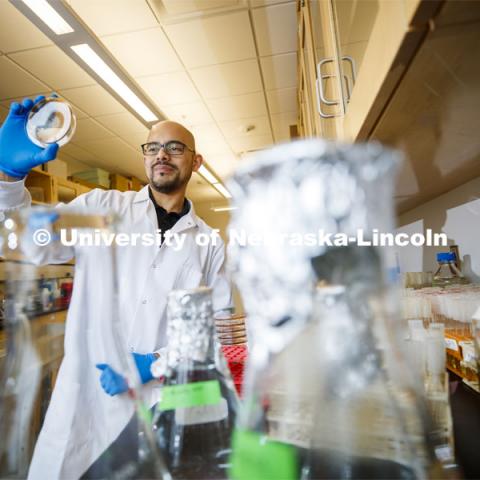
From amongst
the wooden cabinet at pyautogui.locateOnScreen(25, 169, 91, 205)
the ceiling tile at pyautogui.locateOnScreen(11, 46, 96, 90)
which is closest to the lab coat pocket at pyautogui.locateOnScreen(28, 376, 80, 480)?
the ceiling tile at pyautogui.locateOnScreen(11, 46, 96, 90)

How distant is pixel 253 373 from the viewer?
1.09 feet

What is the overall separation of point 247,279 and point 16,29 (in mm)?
2747

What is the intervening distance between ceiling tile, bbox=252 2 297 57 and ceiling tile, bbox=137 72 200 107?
27.9 inches

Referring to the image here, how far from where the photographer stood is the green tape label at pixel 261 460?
0.33m

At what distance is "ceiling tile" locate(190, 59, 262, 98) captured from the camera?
2803 millimetres

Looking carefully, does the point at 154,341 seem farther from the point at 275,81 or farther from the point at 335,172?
the point at 275,81

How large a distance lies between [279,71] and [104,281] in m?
2.93

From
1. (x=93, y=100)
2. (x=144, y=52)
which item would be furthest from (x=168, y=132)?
(x=93, y=100)

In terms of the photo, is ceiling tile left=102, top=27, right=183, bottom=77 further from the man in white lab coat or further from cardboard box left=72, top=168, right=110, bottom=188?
cardboard box left=72, top=168, right=110, bottom=188

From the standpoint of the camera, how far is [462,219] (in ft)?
3.83

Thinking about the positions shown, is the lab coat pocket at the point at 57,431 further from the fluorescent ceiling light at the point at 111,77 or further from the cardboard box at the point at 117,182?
the cardboard box at the point at 117,182

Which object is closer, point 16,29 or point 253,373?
point 253,373

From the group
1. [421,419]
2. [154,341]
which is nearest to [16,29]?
[154,341]

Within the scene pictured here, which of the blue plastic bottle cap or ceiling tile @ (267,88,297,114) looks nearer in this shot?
the blue plastic bottle cap
